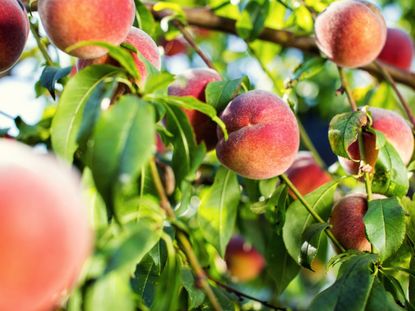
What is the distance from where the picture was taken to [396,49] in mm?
2070

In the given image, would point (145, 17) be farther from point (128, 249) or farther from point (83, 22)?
point (128, 249)

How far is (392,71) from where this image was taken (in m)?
1.70

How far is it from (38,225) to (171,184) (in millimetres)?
865

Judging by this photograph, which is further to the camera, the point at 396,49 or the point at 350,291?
the point at 396,49

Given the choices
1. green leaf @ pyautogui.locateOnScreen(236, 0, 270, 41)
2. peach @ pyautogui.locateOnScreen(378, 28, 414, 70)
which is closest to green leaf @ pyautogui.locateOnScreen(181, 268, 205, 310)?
green leaf @ pyautogui.locateOnScreen(236, 0, 270, 41)

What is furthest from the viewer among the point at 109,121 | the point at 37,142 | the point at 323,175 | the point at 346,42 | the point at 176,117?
the point at 323,175

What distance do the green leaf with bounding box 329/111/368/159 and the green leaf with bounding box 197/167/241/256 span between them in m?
0.21

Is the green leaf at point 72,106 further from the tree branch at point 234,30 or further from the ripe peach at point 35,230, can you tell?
the tree branch at point 234,30

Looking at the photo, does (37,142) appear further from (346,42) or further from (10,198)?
(10,198)

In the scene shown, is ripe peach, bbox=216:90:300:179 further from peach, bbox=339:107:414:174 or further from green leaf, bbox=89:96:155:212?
green leaf, bbox=89:96:155:212

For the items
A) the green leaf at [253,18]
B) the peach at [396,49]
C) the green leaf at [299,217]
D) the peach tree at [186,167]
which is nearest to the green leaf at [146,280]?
the peach tree at [186,167]

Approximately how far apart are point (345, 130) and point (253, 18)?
0.55 metres

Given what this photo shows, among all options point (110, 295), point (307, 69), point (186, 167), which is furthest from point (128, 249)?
point (307, 69)

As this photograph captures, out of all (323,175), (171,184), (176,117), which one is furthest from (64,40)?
(323,175)
